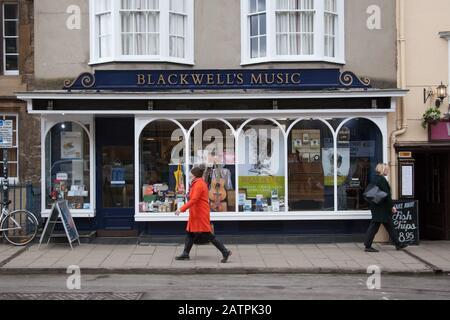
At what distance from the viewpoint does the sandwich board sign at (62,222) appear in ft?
40.8

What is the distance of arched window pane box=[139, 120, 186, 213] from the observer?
13453 mm

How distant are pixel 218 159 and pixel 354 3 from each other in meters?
4.68

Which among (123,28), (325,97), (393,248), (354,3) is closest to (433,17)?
(354,3)

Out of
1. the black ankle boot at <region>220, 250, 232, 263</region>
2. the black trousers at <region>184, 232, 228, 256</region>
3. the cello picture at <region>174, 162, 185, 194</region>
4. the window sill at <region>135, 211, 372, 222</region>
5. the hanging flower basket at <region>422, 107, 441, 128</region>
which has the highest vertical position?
the hanging flower basket at <region>422, 107, 441, 128</region>

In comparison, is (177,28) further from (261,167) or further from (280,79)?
(261,167)

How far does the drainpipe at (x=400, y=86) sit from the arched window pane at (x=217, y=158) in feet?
11.6

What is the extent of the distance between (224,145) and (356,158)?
2984 millimetres

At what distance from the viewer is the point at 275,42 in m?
13.4

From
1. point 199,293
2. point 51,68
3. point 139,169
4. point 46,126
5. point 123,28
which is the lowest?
point 199,293

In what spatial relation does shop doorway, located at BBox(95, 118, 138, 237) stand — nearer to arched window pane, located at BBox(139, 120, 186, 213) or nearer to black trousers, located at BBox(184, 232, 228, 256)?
arched window pane, located at BBox(139, 120, 186, 213)

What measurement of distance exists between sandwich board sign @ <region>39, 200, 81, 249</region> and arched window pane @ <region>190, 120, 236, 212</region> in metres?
2.90

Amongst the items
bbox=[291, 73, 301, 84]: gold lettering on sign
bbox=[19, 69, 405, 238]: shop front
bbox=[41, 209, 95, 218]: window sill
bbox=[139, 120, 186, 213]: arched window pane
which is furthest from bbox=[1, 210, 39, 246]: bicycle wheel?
bbox=[291, 73, 301, 84]: gold lettering on sign

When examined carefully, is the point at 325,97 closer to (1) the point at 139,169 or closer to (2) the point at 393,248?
(2) the point at 393,248

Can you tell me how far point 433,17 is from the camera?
13.6 metres
